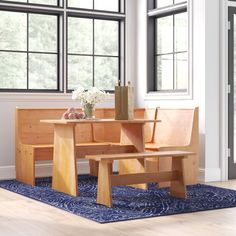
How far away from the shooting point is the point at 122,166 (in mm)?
6766

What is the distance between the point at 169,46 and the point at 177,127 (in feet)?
4.36

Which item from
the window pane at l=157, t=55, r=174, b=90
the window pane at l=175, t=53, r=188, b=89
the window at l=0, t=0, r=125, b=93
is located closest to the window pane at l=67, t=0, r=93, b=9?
the window at l=0, t=0, r=125, b=93

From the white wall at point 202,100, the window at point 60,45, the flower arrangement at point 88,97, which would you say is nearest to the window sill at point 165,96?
the white wall at point 202,100

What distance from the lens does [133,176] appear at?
5637 mm

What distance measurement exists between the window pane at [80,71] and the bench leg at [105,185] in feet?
8.87

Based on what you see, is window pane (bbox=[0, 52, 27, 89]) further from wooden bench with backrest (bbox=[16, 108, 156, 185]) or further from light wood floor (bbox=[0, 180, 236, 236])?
light wood floor (bbox=[0, 180, 236, 236])

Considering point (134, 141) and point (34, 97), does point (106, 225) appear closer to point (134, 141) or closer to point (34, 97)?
point (134, 141)

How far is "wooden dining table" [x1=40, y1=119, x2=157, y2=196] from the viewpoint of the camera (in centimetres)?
605

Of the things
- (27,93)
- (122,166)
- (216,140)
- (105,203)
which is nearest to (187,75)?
(216,140)

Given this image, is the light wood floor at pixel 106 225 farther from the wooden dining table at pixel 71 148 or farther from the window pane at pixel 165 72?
the window pane at pixel 165 72

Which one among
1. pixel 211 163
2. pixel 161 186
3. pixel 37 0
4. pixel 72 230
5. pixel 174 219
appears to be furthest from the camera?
pixel 37 0

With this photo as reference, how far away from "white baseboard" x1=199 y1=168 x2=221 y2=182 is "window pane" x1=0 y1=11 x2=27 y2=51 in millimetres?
2819

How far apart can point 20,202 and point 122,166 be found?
1509 millimetres

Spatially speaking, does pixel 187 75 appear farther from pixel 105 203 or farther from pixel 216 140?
pixel 105 203
